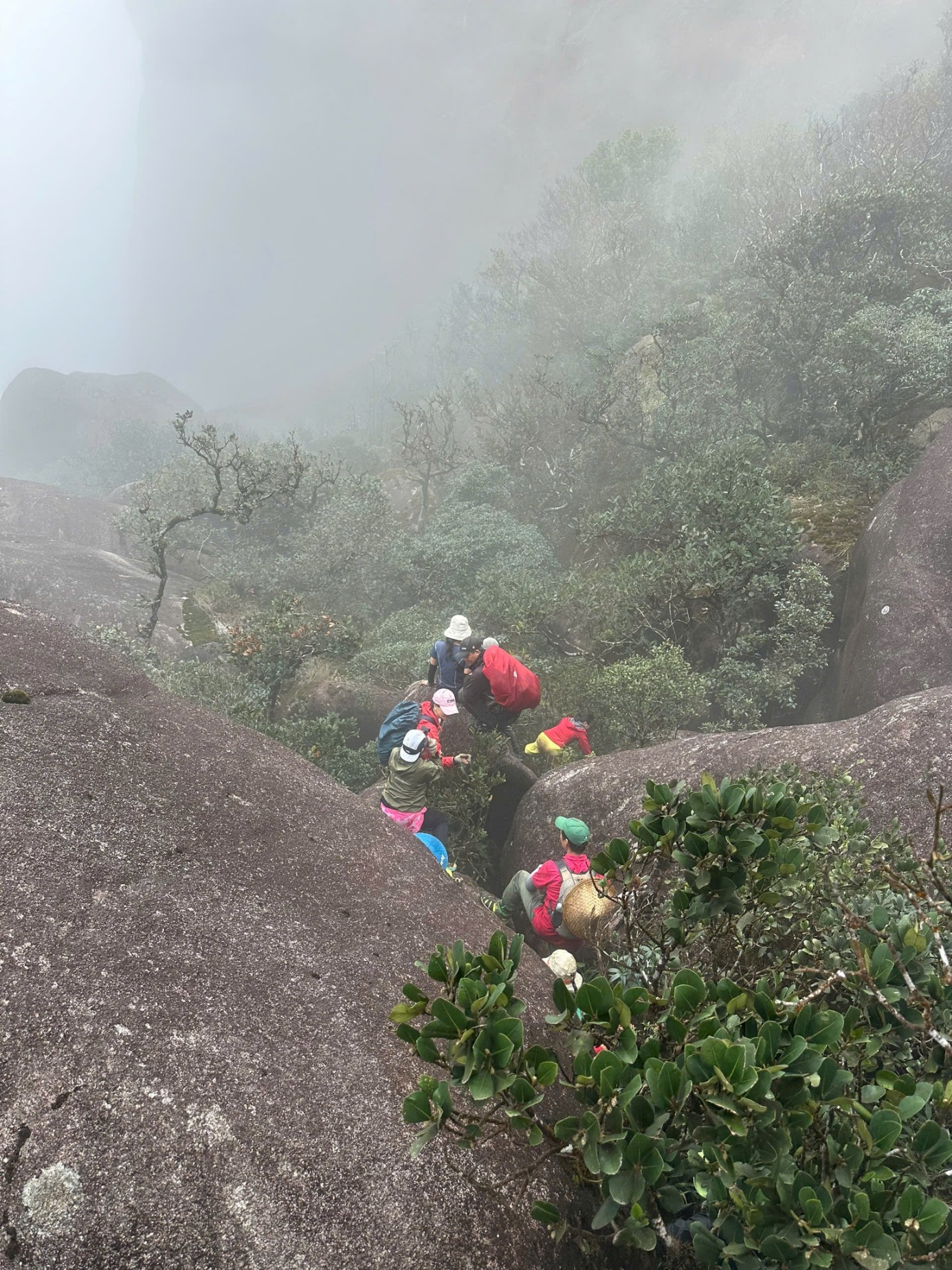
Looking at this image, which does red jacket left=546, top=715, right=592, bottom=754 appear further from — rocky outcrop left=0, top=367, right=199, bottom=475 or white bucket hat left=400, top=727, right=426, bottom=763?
rocky outcrop left=0, top=367, right=199, bottom=475

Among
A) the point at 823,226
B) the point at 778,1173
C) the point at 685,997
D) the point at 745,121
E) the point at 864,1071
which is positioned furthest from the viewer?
the point at 745,121

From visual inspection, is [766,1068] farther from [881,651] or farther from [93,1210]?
Result: [881,651]

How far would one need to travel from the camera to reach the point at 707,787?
10.2 feet

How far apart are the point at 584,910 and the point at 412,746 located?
9.90 ft

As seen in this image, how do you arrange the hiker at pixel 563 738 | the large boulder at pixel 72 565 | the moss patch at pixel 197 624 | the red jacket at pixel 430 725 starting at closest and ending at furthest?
the red jacket at pixel 430 725 < the hiker at pixel 563 738 < the large boulder at pixel 72 565 < the moss patch at pixel 197 624

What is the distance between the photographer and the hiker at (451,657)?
11.8 meters

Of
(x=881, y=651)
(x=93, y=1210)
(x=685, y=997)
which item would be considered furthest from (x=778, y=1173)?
(x=881, y=651)

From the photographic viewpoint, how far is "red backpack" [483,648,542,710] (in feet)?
36.2

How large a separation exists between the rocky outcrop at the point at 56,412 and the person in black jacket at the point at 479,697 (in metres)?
81.5

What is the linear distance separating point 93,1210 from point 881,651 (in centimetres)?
1213

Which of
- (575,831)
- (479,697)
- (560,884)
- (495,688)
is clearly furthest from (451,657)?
(560,884)

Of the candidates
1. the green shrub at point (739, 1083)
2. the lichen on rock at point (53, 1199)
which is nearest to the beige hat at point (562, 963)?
the green shrub at point (739, 1083)

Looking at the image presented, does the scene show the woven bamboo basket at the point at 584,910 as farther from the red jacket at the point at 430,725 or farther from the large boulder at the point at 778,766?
the red jacket at the point at 430,725

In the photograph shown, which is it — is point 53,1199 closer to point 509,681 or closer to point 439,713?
point 439,713
